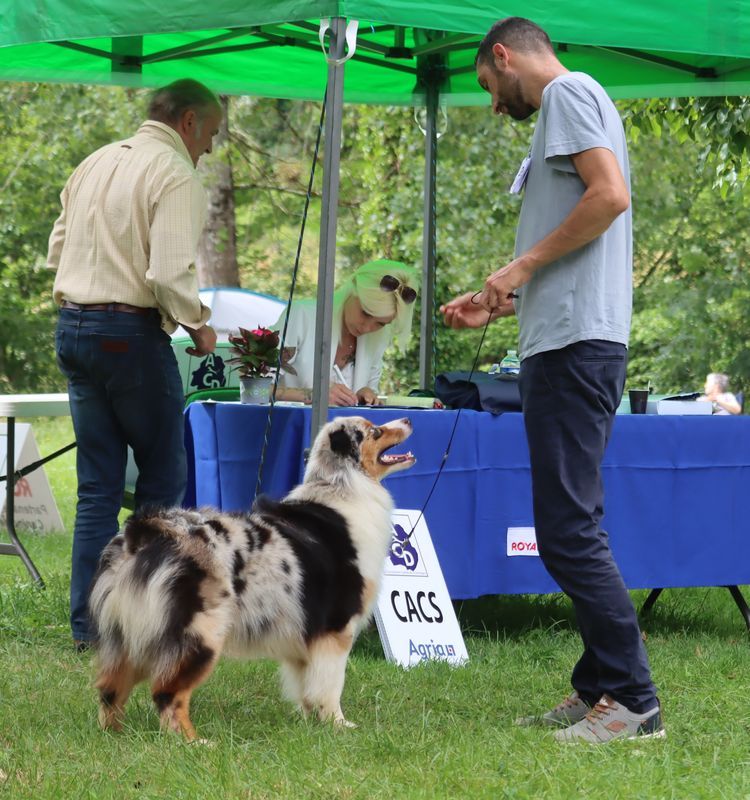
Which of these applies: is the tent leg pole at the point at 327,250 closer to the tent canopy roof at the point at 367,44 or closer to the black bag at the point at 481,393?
the tent canopy roof at the point at 367,44

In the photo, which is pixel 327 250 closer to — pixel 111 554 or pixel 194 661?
pixel 111 554

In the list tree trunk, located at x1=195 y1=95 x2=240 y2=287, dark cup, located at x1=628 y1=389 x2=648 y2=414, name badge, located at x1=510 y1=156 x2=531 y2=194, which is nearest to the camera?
name badge, located at x1=510 y1=156 x2=531 y2=194

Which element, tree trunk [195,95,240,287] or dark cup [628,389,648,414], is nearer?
dark cup [628,389,648,414]

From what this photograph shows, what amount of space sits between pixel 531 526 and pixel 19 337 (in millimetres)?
18018

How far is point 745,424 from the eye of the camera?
548 cm

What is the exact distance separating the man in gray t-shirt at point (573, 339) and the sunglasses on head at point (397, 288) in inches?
85.1

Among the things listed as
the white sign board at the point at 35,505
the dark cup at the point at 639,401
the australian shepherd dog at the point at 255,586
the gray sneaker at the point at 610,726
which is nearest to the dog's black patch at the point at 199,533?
the australian shepherd dog at the point at 255,586

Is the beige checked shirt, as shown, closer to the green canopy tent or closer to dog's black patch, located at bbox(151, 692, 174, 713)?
A: the green canopy tent

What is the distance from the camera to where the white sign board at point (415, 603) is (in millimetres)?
4805

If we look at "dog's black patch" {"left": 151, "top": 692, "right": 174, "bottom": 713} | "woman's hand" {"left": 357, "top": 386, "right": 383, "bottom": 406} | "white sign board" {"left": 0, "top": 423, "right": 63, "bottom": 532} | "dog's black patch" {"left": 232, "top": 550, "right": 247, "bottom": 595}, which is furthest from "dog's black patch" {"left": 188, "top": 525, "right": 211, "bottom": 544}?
"white sign board" {"left": 0, "top": 423, "right": 63, "bottom": 532}

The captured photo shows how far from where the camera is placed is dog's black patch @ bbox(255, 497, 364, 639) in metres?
3.82

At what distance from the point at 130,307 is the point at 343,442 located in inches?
44.6

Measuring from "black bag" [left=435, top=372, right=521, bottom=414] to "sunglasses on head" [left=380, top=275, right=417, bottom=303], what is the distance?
25.9 inches

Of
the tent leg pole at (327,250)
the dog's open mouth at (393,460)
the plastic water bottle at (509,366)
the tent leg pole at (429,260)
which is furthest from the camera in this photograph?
the tent leg pole at (429,260)
